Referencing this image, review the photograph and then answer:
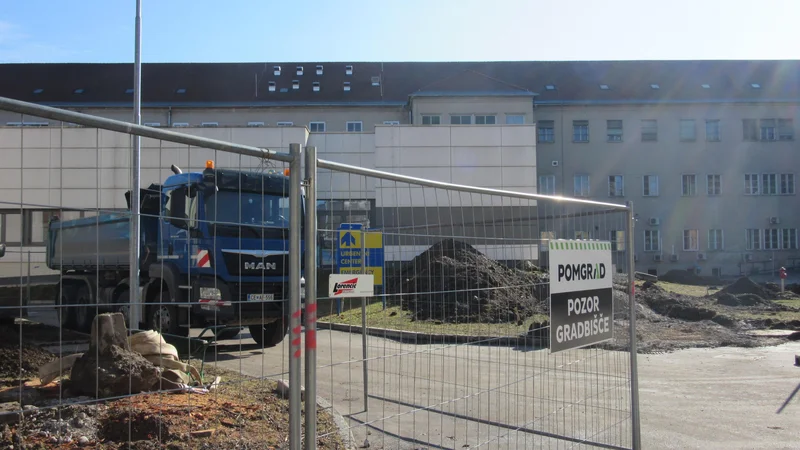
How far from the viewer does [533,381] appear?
4.85m

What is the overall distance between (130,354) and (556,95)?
4733 cm

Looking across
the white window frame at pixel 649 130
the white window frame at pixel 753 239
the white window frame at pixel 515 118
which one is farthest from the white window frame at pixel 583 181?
the white window frame at pixel 753 239

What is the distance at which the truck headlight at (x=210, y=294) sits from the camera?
302cm

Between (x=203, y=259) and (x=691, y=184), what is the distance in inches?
1970

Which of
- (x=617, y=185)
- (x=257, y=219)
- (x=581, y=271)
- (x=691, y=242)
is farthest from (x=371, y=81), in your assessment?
(x=257, y=219)

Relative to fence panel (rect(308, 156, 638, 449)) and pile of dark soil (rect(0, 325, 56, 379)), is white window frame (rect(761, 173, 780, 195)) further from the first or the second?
pile of dark soil (rect(0, 325, 56, 379))

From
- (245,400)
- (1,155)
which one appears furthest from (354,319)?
(1,155)

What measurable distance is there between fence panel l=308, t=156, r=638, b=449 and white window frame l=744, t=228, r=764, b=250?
4826 centimetres

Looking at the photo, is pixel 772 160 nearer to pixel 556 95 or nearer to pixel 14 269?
pixel 556 95

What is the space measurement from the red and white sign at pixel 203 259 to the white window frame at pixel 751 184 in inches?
2053

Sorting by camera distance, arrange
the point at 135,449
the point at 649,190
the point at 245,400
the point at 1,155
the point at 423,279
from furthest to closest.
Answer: the point at 649,190, the point at 245,400, the point at 135,449, the point at 423,279, the point at 1,155

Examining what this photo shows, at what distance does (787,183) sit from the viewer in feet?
160

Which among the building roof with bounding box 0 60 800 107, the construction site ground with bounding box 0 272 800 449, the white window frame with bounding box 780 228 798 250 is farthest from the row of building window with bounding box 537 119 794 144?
the construction site ground with bounding box 0 272 800 449

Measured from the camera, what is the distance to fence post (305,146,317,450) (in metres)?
2.98
